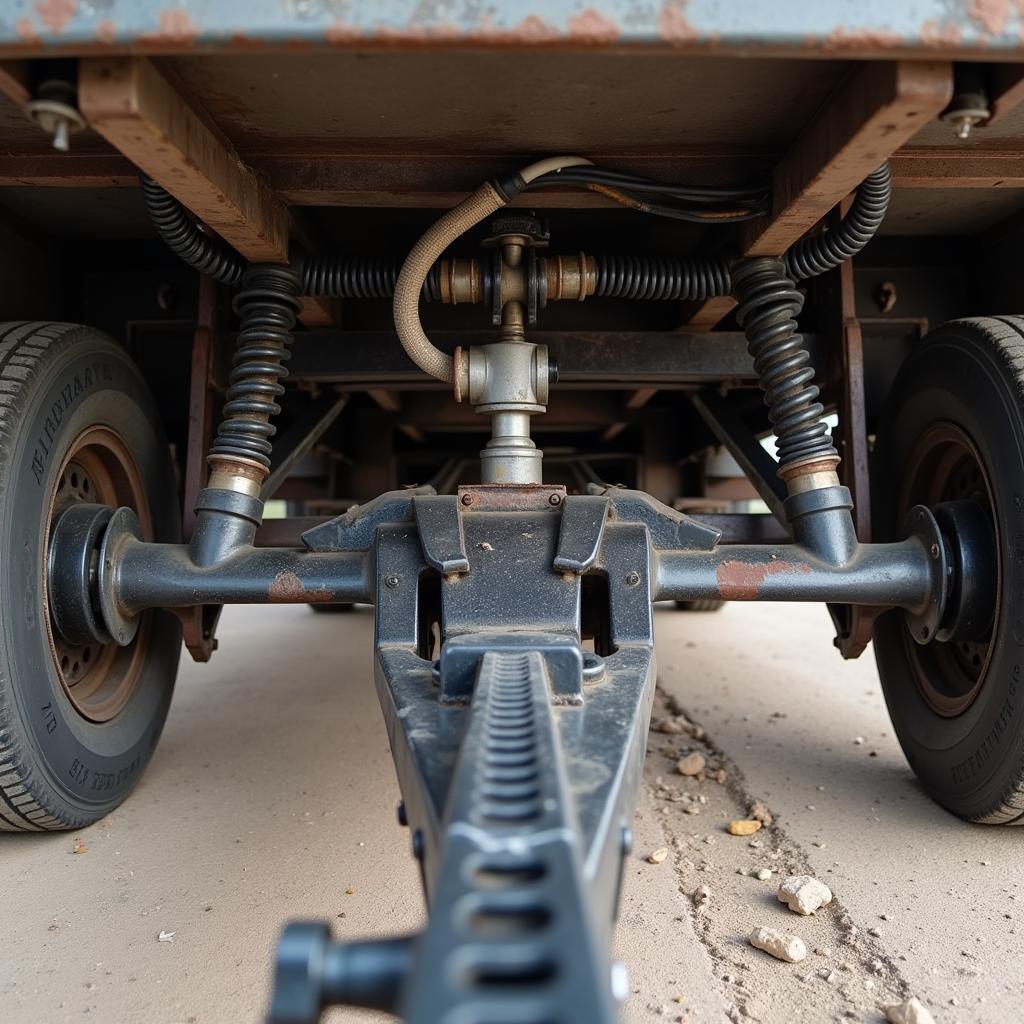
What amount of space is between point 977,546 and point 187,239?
1.82m

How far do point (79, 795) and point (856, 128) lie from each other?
197cm

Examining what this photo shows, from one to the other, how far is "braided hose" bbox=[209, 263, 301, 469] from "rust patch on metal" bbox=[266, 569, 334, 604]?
30 centimetres

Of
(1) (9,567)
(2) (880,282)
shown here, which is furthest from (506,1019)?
(2) (880,282)

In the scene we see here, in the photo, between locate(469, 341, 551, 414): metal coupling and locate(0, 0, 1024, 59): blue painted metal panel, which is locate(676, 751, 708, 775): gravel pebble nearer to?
locate(469, 341, 551, 414): metal coupling

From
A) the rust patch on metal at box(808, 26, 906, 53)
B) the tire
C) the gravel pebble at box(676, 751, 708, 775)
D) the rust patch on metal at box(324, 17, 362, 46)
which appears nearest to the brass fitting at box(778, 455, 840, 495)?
the tire

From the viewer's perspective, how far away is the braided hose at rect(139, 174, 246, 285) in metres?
1.74

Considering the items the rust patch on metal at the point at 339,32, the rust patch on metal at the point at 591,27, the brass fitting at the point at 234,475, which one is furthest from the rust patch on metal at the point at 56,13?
the brass fitting at the point at 234,475

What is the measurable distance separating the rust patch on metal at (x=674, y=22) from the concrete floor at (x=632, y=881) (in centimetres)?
133

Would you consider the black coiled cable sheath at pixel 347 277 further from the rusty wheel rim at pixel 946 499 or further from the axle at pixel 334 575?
the rusty wheel rim at pixel 946 499

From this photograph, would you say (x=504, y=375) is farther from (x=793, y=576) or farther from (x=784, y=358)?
(x=793, y=576)

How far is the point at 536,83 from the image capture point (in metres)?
1.41

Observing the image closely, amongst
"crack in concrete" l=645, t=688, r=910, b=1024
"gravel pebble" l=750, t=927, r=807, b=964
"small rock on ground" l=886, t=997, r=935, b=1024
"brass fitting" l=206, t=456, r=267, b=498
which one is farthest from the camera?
"brass fitting" l=206, t=456, r=267, b=498

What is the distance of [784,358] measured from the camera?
197 centimetres

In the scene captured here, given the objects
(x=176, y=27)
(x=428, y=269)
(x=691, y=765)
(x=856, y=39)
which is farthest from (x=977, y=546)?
(x=176, y=27)
